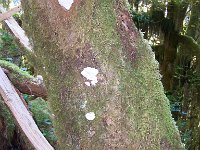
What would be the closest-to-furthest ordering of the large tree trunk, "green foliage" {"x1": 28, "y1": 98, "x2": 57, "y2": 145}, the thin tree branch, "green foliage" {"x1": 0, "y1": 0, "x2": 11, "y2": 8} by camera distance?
the large tree trunk
the thin tree branch
"green foliage" {"x1": 28, "y1": 98, "x2": 57, "y2": 145}
"green foliage" {"x1": 0, "y1": 0, "x2": 11, "y2": 8}

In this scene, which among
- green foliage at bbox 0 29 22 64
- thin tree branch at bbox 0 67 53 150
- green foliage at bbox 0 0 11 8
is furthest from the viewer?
green foliage at bbox 0 0 11 8

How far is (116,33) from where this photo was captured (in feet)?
2.86

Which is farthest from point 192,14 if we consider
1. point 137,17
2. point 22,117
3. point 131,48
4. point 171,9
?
point 131,48

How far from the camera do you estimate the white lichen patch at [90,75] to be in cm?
84

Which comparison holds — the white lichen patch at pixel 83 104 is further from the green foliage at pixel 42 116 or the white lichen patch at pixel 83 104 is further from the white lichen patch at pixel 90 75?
the green foliage at pixel 42 116

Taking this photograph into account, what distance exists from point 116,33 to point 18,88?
95.0 inches

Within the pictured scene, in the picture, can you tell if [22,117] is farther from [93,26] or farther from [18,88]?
[93,26]

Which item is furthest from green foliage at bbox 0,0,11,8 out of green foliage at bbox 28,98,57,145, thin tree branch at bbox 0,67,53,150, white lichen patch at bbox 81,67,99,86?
white lichen patch at bbox 81,67,99,86

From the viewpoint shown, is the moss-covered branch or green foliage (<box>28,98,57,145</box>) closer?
the moss-covered branch

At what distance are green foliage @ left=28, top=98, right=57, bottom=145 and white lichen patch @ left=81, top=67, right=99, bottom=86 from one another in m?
2.40

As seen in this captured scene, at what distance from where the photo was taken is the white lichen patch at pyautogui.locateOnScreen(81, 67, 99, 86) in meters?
0.84

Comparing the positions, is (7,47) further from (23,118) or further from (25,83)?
(23,118)

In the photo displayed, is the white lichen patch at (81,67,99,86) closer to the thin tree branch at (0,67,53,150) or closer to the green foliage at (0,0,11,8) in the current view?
the thin tree branch at (0,67,53,150)

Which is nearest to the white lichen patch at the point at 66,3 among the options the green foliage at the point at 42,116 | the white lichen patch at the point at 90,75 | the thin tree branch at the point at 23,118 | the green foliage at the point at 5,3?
the white lichen patch at the point at 90,75
